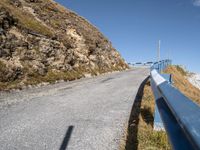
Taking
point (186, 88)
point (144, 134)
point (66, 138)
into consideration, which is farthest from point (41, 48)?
point (144, 134)

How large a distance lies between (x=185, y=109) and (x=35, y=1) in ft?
88.5

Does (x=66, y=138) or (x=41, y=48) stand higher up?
(x=41, y=48)

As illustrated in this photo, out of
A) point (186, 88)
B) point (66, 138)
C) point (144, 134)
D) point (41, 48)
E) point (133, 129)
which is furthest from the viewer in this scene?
point (186, 88)

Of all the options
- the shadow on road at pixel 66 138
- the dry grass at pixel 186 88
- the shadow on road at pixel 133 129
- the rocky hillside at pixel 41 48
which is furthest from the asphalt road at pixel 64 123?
the dry grass at pixel 186 88

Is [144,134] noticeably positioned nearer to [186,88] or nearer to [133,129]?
[133,129]

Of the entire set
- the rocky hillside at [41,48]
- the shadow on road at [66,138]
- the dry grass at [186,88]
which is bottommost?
the dry grass at [186,88]

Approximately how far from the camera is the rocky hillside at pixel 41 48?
51.5ft

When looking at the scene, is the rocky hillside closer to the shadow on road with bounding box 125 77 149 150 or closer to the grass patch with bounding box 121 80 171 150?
the shadow on road with bounding box 125 77 149 150

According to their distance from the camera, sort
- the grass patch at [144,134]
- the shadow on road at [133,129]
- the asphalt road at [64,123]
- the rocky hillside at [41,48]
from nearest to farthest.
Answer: the grass patch at [144,134] → the shadow on road at [133,129] → the asphalt road at [64,123] → the rocky hillside at [41,48]

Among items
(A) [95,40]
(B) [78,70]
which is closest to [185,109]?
(B) [78,70]

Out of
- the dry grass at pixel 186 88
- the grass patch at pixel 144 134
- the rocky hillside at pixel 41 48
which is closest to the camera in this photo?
the grass patch at pixel 144 134

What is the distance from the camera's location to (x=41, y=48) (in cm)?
1909

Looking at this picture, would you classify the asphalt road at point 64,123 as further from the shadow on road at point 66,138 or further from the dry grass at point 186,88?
the dry grass at point 186,88

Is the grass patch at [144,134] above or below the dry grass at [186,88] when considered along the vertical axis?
above
